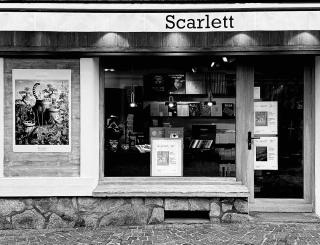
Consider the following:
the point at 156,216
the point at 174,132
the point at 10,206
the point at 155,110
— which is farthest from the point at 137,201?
the point at 10,206

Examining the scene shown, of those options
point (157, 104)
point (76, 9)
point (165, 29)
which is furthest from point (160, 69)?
point (76, 9)

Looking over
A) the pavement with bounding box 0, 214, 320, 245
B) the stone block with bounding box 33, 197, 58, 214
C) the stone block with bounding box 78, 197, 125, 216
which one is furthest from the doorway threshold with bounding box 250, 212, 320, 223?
the stone block with bounding box 33, 197, 58, 214

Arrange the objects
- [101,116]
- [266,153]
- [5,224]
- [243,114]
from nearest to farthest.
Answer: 1. [5,224]
2. [101,116]
3. [243,114]
4. [266,153]

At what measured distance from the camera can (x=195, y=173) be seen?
7.49m

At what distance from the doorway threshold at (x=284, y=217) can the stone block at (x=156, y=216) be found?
61.3 inches

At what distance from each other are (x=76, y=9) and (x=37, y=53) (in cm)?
100

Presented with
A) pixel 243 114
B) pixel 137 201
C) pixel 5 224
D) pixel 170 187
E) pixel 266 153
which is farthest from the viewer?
pixel 266 153

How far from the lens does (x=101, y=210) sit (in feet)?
22.9

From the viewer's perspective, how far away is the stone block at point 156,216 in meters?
7.03

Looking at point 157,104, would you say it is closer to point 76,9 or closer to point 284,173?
point 76,9

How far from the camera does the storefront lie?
21.3 ft

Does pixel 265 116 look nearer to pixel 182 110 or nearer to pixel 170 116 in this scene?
pixel 182 110

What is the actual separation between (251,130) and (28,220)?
4014 millimetres

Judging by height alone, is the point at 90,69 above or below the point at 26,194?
above
